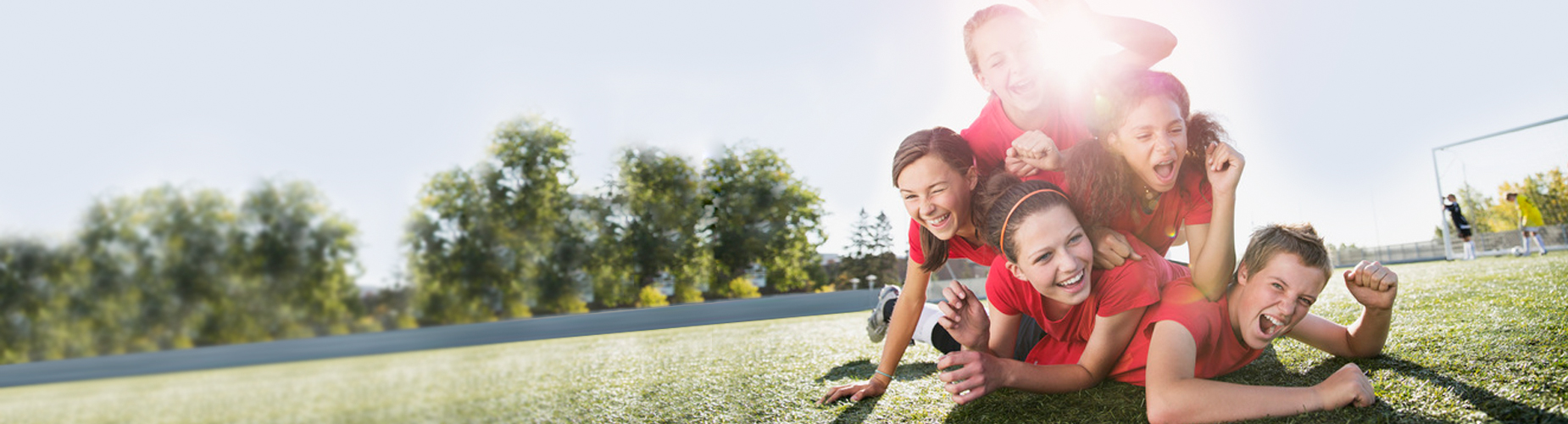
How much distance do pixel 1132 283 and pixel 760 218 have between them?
2383 centimetres

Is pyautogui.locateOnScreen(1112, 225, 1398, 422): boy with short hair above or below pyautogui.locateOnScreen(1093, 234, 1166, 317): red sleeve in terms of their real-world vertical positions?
below

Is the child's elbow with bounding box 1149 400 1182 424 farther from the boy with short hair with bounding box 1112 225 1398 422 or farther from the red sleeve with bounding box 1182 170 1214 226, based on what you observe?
the red sleeve with bounding box 1182 170 1214 226

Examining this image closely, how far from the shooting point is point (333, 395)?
3.55 meters

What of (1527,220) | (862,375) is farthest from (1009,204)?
(1527,220)

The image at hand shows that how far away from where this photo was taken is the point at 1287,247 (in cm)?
171

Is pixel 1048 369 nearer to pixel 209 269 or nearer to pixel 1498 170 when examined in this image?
pixel 209 269

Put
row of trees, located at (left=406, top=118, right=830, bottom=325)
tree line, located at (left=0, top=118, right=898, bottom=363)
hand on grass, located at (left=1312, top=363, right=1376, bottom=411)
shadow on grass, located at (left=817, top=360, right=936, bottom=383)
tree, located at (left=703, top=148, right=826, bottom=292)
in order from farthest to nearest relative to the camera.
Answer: tree, located at (left=703, top=148, right=826, bottom=292) → row of trees, located at (left=406, top=118, right=830, bottom=325) → tree line, located at (left=0, top=118, right=898, bottom=363) → shadow on grass, located at (left=817, top=360, right=936, bottom=383) → hand on grass, located at (left=1312, top=363, right=1376, bottom=411)

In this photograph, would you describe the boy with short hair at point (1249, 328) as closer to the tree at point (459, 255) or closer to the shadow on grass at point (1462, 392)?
the shadow on grass at point (1462, 392)

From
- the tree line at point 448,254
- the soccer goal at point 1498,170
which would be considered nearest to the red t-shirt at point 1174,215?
the tree line at point 448,254

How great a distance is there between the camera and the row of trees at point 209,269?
472 centimetres

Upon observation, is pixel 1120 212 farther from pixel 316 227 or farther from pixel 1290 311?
pixel 316 227

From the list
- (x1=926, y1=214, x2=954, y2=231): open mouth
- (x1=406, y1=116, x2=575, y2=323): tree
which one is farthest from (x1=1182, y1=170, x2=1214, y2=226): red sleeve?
(x1=406, y1=116, x2=575, y2=323): tree

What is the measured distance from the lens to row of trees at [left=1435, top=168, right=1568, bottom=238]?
1205cm

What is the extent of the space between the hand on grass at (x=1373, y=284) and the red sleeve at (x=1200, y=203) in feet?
1.69
